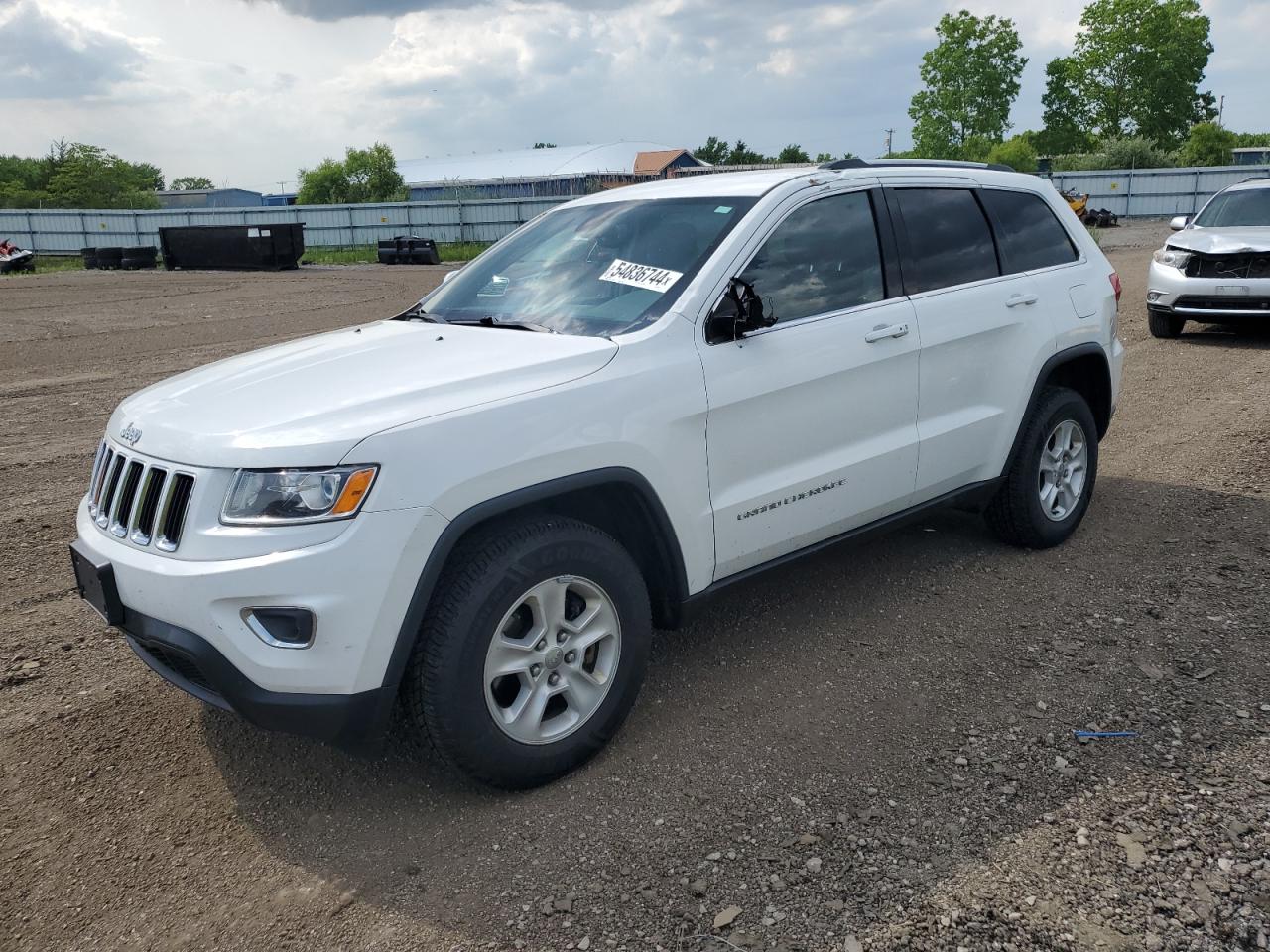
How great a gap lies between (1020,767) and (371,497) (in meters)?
2.20

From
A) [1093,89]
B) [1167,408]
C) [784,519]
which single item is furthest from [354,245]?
[1093,89]

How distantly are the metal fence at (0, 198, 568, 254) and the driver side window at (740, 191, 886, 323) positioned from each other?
34.6 meters

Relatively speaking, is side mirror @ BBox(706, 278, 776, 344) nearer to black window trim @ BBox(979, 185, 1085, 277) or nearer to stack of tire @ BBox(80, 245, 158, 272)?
black window trim @ BBox(979, 185, 1085, 277)

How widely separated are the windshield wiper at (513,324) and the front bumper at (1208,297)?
32.6 feet

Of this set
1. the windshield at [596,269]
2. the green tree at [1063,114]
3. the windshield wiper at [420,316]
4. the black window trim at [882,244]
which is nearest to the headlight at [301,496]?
the windshield at [596,269]

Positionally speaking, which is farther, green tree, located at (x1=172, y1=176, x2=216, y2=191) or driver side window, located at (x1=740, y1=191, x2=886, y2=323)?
green tree, located at (x1=172, y1=176, x2=216, y2=191)

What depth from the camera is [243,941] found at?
9.00 feet

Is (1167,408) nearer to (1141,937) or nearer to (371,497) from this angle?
(1141,937)

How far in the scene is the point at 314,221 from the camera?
1679 inches

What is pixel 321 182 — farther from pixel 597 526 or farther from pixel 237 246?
pixel 597 526

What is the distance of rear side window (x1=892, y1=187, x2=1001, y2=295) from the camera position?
179 inches

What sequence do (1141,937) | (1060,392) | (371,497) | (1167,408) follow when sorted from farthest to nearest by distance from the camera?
(1167,408), (1060,392), (371,497), (1141,937)

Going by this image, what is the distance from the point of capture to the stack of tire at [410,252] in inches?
1379

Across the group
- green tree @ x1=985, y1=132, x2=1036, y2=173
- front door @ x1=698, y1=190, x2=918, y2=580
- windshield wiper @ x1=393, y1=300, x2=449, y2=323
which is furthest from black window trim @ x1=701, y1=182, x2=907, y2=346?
green tree @ x1=985, y1=132, x2=1036, y2=173
